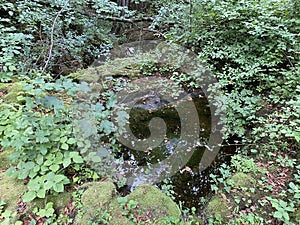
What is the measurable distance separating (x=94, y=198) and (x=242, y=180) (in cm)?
146

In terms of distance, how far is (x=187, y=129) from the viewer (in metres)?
2.97

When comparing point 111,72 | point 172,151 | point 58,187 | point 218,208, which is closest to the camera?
point 58,187

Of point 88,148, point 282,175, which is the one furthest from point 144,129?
point 282,175

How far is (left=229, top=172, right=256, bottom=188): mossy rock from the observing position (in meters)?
2.05

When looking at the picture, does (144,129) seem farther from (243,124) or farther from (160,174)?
(243,124)

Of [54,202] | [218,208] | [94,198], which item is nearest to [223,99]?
[218,208]

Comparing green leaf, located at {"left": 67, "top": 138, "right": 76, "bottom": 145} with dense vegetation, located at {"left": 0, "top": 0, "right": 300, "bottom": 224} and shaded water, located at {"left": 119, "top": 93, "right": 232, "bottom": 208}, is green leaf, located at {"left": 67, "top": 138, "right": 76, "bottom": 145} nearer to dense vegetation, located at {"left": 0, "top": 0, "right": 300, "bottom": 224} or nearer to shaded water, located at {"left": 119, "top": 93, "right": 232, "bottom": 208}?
dense vegetation, located at {"left": 0, "top": 0, "right": 300, "bottom": 224}

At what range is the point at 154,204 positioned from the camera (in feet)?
5.87

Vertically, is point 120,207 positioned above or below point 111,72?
above

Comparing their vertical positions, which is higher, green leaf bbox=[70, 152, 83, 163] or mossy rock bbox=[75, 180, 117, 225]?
green leaf bbox=[70, 152, 83, 163]

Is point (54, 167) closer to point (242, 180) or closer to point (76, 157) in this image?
point (76, 157)

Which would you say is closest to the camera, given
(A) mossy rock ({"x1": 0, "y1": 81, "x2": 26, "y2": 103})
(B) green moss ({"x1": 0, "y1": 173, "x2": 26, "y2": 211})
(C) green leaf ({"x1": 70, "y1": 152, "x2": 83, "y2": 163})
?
(B) green moss ({"x1": 0, "y1": 173, "x2": 26, "y2": 211})

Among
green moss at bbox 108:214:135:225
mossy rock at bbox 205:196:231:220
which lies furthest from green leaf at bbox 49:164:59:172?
mossy rock at bbox 205:196:231:220

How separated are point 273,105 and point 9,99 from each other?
3.77 meters
